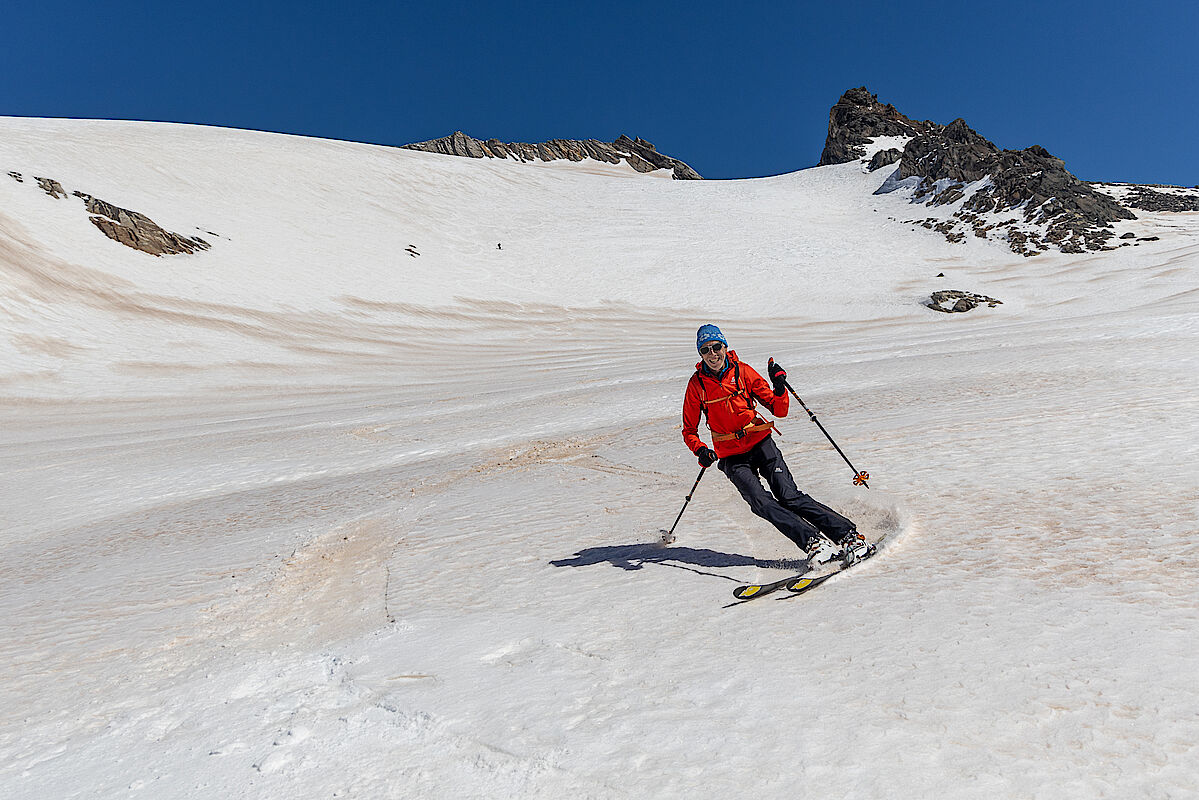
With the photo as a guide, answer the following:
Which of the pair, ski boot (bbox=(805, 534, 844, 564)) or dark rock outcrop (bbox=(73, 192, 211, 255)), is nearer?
ski boot (bbox=(805, 534, 844, 564))

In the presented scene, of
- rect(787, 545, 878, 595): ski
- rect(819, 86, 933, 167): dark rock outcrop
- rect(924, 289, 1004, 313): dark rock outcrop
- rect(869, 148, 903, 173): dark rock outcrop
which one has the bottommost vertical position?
rect(787, 545, 878, 595): ski

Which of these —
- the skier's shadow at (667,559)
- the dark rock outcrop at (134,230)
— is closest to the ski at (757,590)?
the skier's shadow at (667,559)

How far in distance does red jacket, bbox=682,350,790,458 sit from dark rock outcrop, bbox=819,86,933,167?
299 ft

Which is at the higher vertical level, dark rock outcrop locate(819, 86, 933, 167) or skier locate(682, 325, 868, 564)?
dark rock outcrop locate(819, 86, 933, 167)

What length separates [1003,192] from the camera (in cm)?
5844

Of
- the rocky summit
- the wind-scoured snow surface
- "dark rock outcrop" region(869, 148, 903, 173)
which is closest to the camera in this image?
the wind-scoured snow surface

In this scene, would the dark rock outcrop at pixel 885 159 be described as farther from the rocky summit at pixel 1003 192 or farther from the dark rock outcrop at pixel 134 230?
the dark rock outcrop at pixel 134 230

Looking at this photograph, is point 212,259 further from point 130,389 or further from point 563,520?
point 563,520

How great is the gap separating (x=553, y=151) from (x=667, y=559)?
362 feet

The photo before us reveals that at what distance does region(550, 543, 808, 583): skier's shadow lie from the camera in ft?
19.8

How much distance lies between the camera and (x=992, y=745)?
3.13 m

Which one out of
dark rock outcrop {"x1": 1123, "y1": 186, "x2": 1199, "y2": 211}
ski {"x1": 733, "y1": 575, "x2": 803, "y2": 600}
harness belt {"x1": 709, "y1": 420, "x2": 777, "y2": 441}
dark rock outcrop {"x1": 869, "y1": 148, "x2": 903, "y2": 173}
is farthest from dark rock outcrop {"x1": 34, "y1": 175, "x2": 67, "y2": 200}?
dark rock outcrop {"x1": 1123, "y1": 186, "x2": 1199, "y2": 211}

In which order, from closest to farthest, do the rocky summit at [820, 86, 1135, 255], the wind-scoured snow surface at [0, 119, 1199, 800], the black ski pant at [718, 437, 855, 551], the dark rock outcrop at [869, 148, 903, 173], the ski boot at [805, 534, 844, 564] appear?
the wind-scoured snow surface at [0, 119, 1199, 800] → the ski boot at [805, 534, 844, 564] → the black ski pant at [718, 437, 855, 551] → the rocky summit at [820, 86, 1135, 255] → the dark rock outcrop at [869, 148, 903, 173]

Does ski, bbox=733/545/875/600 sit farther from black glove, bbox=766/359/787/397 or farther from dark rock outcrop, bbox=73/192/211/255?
dark rock outcrop, bbox=73/192/211/255
